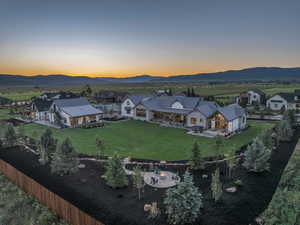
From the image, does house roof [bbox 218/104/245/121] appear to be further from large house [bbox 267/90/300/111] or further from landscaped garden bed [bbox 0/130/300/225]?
large house [bbox 267/90/300/111]

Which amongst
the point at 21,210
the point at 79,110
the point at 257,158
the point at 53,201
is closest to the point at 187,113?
the point at 257,158

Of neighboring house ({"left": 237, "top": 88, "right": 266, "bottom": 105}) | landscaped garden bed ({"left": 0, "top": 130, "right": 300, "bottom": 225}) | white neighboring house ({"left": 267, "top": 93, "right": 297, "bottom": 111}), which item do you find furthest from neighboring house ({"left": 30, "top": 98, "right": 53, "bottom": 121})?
white neighboring house ({"left": 267, "top": 93, "right": 297, "bottom": 111})

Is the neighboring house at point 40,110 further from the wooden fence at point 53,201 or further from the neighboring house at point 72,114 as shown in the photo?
the wooden fence at point 53,201

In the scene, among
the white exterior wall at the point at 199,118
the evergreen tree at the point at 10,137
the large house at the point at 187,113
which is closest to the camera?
the evergreen tree at the point at 10,137

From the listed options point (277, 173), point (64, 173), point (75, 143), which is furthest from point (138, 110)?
point (277, 173)

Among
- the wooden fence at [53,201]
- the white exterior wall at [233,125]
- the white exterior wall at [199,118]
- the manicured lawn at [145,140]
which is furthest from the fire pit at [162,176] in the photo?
the white exterior wall at [199,118]
